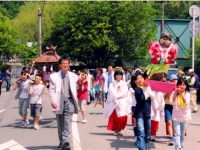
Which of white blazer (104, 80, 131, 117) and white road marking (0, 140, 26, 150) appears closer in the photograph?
white road marking (0, 140, 26, 150)

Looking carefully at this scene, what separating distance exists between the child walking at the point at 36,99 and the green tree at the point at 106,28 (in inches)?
775

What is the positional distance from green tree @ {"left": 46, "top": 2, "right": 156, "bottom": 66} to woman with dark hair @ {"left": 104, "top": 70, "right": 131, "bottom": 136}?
21.1 metres

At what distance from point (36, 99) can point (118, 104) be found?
260 cm

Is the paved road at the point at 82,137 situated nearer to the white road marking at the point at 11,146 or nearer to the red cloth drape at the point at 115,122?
the white road marking at the point at 11,146

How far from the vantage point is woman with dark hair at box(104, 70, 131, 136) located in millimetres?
10289

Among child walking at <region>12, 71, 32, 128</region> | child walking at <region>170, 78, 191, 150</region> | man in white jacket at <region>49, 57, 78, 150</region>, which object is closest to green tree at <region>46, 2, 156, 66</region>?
child walking at <region>12, 71, 32, 128</region>

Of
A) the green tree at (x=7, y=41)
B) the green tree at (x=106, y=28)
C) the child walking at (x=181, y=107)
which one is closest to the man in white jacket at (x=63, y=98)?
the child walking at (x=181, y=107)

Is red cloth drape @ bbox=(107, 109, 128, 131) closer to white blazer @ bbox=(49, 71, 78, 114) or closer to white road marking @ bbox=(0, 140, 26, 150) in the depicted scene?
white blazer @ bbox=(49, 71, 78, 114)

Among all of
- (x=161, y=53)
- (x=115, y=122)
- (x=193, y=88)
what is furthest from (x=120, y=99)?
(x=193, y=88)

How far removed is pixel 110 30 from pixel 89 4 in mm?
2567

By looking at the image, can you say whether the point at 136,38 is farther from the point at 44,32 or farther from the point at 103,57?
the point at 44,32

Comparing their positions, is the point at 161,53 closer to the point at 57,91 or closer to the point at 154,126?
the point at 154,126

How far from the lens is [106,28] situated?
3169 cm

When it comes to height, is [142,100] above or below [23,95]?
above
